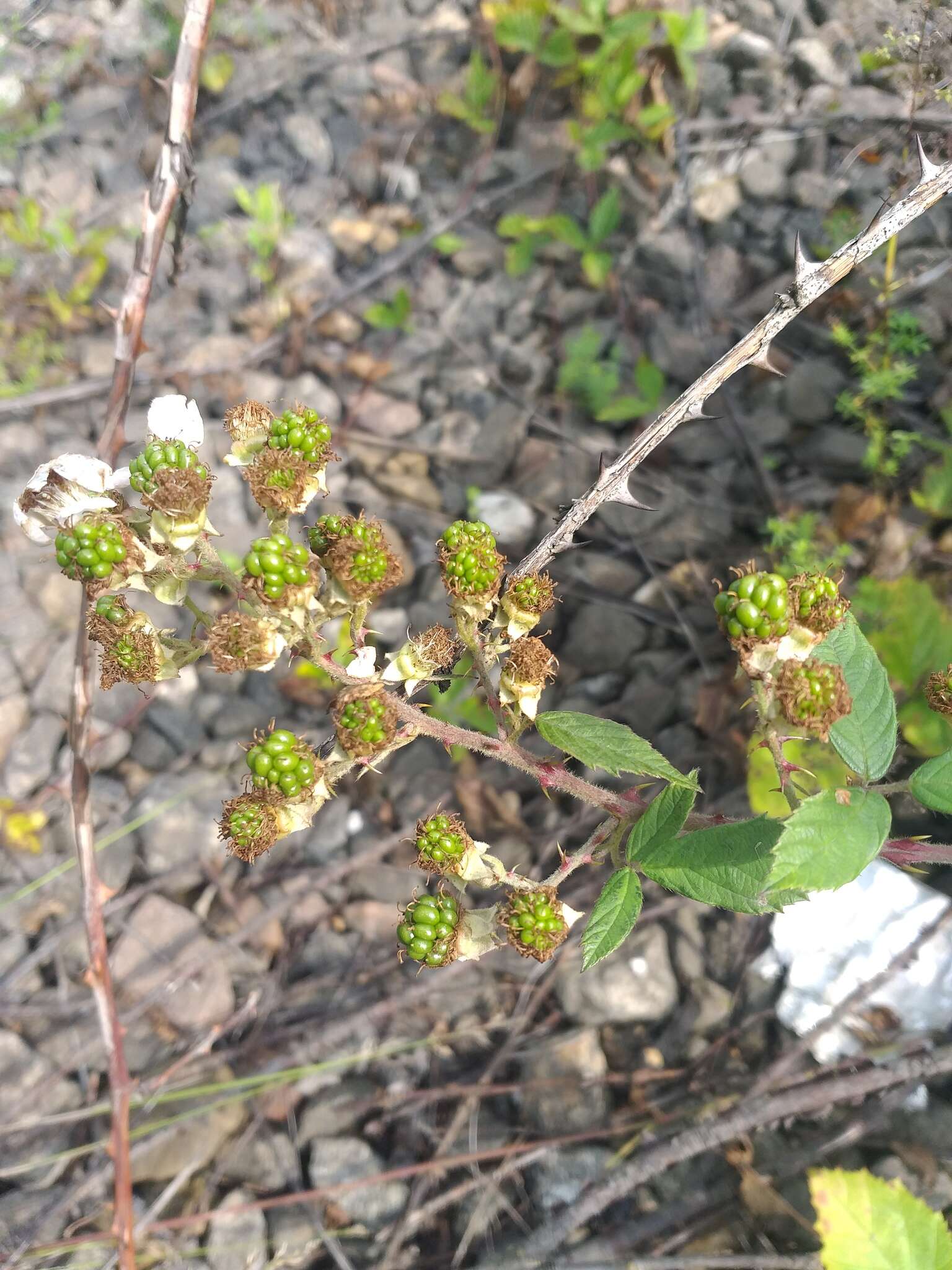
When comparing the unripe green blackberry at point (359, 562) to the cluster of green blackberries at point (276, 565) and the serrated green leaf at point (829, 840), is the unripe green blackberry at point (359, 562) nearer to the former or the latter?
the cluster of green blackberries at point (276, 565)

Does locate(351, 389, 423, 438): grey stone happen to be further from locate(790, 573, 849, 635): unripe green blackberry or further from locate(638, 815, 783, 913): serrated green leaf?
locate(638, 815, 783, 913): serrated green leaf

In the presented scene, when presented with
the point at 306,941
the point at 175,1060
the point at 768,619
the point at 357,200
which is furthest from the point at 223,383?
the point at 768,619

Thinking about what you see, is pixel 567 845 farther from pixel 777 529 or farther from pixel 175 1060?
pixel 175 1060

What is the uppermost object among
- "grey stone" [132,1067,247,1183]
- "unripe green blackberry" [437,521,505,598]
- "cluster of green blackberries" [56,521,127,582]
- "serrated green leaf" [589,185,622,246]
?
"serrated green leaf" [589,185,622,246]

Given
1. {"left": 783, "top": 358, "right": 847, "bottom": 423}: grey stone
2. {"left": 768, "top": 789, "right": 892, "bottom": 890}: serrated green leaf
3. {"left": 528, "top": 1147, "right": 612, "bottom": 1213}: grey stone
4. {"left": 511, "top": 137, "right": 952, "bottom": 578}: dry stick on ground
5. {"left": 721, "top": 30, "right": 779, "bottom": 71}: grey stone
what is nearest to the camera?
{"left": 768, "top": 789, "right": 892, "bottom": 890}: serrated green leaf

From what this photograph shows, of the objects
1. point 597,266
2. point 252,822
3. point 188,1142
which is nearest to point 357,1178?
point 188,1142

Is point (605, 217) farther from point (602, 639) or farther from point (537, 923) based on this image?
point (537, 923)

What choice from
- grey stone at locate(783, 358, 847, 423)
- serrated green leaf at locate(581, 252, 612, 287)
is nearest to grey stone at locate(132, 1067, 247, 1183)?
grey stone at locate(783, 358, 847, 423)
